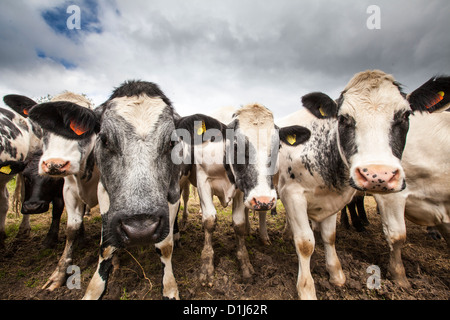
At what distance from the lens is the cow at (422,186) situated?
323cm

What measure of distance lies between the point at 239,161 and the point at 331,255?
2021 mm

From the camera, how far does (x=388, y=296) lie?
117 inches

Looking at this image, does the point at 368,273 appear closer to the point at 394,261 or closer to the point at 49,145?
the point at 394,261

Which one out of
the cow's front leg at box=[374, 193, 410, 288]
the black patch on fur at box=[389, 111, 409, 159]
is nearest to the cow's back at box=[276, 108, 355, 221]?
the black patch on fur at box=[389, 111, 409, 159]

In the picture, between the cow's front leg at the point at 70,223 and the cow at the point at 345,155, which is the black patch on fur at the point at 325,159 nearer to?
the cow at the point at 345,155

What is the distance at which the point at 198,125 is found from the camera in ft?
9.58

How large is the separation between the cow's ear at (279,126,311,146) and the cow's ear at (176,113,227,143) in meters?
0.98

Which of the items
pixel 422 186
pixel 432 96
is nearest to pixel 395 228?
pixel 422 186

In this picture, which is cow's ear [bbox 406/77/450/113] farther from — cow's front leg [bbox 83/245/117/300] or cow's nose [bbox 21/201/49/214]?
cow's nose [bbox 21/201/49/214]

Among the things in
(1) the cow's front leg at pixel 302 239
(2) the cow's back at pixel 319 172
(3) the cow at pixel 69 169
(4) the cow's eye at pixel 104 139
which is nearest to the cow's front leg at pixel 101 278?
(3) the cow at pixel 69 169

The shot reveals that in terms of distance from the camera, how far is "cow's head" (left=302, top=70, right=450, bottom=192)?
208 cm

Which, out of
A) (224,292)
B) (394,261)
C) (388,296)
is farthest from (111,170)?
(394,261)

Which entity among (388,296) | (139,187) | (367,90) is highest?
(367,90)
